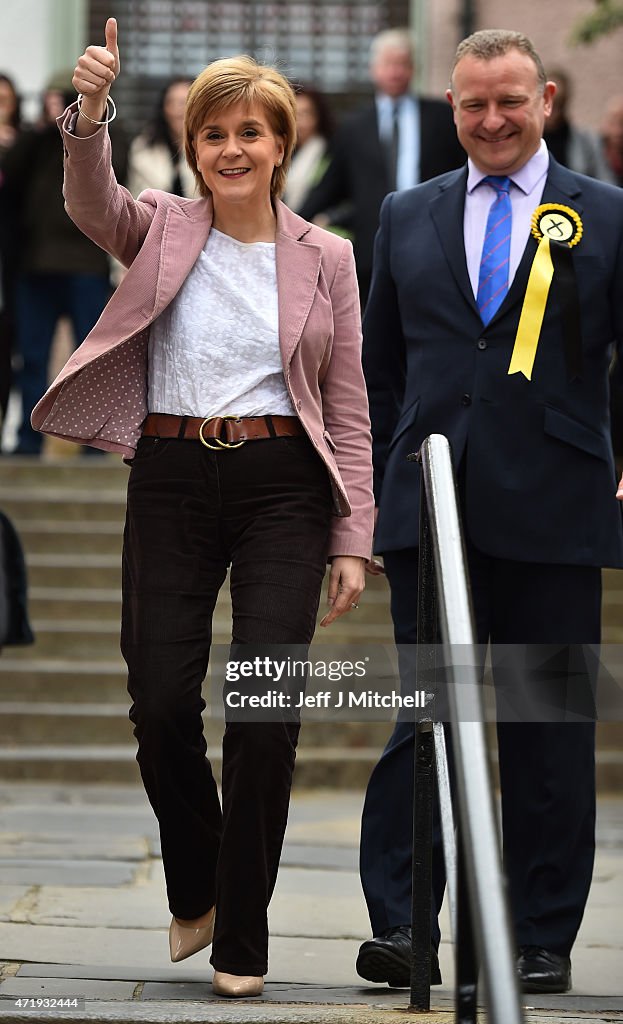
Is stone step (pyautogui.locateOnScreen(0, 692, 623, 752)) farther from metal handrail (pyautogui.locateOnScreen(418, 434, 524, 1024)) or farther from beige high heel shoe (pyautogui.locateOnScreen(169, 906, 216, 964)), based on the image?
metal handrail (pyautogui.locateOnScreen(418, 434, 524, 1024))

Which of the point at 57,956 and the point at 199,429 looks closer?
the point at 199,429

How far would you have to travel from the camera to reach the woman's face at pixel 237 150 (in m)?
3.74

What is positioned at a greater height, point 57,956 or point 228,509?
point 228,509

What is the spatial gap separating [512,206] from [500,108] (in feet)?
0.76

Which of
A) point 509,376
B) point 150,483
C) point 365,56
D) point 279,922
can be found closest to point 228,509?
point 150,483

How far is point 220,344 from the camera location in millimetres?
3709

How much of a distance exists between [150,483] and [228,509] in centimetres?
17

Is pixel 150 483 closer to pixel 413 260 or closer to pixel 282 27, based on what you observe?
pixel 413 260

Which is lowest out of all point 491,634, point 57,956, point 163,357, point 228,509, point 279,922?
point 279,922

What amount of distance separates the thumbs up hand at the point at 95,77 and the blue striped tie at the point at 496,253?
1.05m

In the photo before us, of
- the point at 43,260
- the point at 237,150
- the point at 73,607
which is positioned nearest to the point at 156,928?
the point at 237,150

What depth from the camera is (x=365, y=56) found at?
Answer: 14172 mm

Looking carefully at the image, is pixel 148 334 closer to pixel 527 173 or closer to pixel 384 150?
pixel 527 173

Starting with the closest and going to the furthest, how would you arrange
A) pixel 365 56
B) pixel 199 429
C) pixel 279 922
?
pixel 199 429 < pixel 279 922 < pixel 365 56
